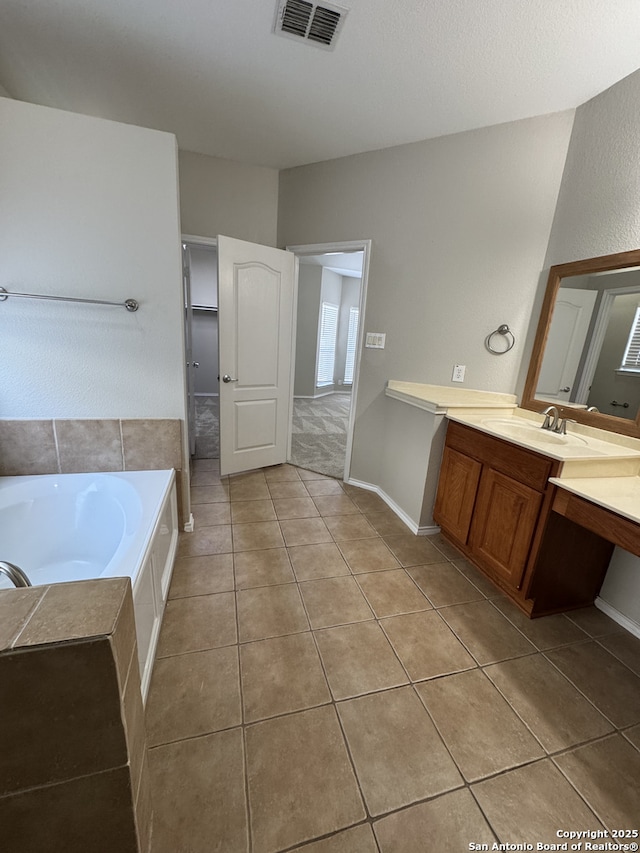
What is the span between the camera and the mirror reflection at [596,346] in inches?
70.9

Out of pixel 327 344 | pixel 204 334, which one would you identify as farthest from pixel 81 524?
pixel 327 344

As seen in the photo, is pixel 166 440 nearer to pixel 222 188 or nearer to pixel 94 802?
pixel 94 802

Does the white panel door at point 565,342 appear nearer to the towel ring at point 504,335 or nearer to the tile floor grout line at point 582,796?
the towel ring at point 504,335

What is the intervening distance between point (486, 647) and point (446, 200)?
270 cm

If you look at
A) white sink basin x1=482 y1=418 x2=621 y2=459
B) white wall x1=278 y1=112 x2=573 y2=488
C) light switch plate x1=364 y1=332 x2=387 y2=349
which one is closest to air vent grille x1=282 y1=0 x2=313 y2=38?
white wall x1=278 y1=112 x2=573 y2=488

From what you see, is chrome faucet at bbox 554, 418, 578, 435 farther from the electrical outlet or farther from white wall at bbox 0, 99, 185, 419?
white wall at bbox 0, 99, 185, 419

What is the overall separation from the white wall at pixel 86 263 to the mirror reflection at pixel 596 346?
91.0 inches

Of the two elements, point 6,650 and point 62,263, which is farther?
point 62,263

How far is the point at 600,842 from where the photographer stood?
0.97m

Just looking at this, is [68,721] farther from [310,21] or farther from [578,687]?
[310,21]

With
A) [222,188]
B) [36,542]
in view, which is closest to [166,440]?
[36,542]

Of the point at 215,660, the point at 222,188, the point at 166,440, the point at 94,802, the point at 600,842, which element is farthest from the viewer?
the point at 222,188

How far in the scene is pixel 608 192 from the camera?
189 centimetres

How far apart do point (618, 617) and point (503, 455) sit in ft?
3.26
